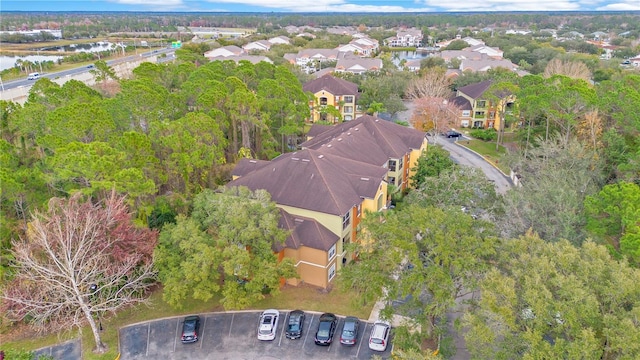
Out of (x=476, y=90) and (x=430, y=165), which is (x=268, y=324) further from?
(x=476, y=90)

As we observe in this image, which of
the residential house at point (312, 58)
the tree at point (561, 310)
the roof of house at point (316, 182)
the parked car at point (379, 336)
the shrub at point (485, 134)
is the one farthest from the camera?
the residential house at point (312, 58)

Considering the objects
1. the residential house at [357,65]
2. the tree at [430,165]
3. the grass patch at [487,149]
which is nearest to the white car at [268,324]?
the tree at [430,165]

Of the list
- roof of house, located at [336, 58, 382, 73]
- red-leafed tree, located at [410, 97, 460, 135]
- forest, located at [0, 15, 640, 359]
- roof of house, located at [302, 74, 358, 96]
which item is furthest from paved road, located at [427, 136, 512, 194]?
roof of house, located at [336, 58, 382, 73]

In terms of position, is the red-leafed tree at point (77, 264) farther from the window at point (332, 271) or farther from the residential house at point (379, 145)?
the residential house at point (379, 145)

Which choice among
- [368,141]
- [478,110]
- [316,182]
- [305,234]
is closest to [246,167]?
[316,182]

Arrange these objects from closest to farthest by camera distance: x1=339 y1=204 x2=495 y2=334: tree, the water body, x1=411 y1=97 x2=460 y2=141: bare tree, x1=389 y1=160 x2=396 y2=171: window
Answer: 1. x1=339 y1=204 x2=495 y2=334: tree
2. x1=389 y1=160 x2=396 y2=171: window
3. x1=411 y1=97 x2=460 y2=141: bare tree
4. the water body

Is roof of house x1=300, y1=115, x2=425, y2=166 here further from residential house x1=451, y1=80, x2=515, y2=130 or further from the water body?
the water body
